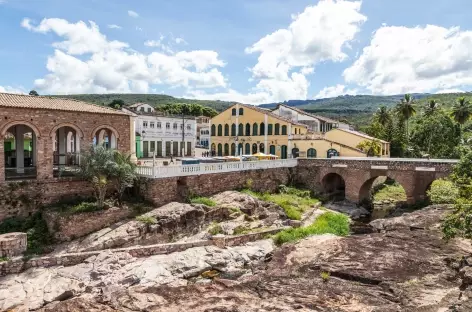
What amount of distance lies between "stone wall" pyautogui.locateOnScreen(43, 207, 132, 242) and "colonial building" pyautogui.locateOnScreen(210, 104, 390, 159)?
78.4 feet

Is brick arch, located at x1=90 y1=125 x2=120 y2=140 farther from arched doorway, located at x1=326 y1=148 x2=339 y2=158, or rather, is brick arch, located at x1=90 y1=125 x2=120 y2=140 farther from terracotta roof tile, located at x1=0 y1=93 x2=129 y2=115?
arched doorway, located at x1=326 y1=148 x2=339 y2=158

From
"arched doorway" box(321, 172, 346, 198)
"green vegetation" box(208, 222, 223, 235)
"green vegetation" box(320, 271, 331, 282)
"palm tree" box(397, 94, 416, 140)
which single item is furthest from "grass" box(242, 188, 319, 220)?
"palm tree" box(397, 94, 416, 140)

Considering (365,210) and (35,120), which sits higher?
(35,120)

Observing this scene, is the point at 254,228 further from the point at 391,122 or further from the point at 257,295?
the point at 391,122

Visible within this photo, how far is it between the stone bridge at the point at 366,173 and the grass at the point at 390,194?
3.28 meters

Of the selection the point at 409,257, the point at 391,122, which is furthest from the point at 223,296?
the point at 391,122

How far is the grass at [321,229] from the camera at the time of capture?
25.0 m

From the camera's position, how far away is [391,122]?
5978 centimetres

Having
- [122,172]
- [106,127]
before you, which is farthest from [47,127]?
[122,172]

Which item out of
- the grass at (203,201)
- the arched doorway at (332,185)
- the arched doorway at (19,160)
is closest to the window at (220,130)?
the arched doorway at (332,185)

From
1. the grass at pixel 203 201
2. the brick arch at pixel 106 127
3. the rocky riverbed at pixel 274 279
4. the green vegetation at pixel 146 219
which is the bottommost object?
the rocky riverbed at pixel 274 279

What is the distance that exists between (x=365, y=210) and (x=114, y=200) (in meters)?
23.9

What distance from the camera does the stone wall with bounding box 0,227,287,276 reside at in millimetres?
18750

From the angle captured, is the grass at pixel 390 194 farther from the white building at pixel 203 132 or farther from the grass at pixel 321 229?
the white building at pixel 203 132
